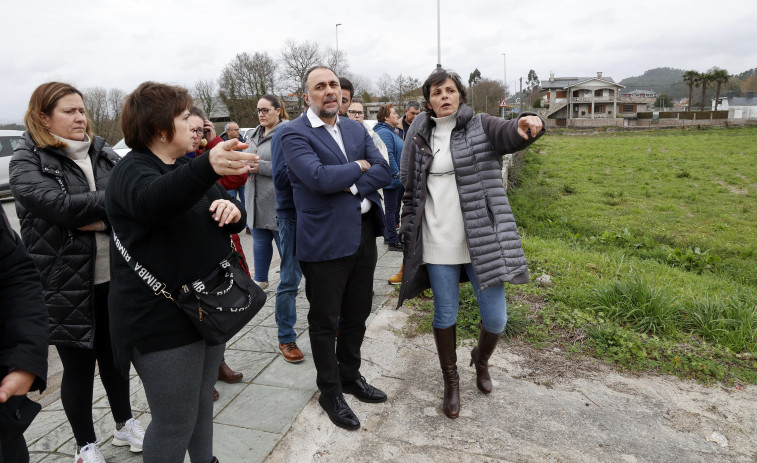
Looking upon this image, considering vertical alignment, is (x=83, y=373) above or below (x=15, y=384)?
below

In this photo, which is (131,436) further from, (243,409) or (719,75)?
(719,75)

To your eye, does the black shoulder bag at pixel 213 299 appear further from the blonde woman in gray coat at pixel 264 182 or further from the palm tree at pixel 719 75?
the palm tree at pixel 719 75

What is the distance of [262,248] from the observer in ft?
16.9

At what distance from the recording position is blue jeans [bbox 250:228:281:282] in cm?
506

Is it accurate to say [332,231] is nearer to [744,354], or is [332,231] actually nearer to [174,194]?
[174,194]

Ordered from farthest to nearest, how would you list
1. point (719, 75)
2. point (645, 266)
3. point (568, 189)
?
1. point (719, 75)
2. point (568, 189)
3. point (645, 266)

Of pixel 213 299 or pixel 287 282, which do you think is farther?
pixel 287 282

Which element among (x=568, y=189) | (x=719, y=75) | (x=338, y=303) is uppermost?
(x=719, y=75)

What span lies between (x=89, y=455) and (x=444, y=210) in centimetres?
241

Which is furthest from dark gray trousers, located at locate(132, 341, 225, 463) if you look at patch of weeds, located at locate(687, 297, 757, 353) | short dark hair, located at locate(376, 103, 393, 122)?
short dark hair, located at locate(376, 103, 393, 122)

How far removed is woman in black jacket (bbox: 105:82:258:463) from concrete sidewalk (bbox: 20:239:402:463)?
78cm

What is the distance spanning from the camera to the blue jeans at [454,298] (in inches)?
122

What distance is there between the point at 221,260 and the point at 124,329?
1.46 feet

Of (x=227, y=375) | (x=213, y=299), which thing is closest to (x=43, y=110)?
(x=213, y=299)
